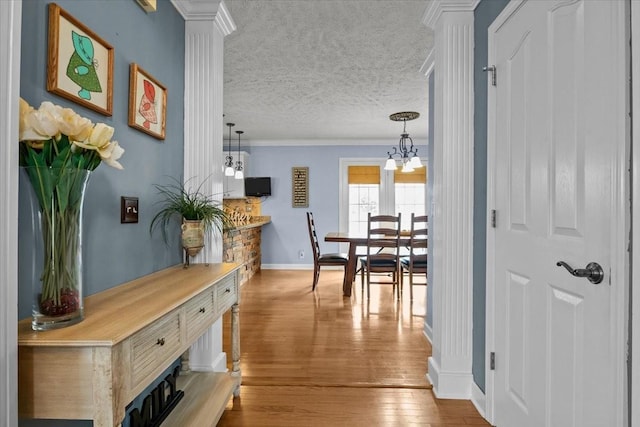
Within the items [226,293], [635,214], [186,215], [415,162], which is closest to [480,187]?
[635,214]

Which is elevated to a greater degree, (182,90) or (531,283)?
(182,90)

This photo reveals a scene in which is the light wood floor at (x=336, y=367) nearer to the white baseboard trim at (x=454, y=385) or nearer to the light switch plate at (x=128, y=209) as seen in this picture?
the white baseboard trim at (x=454, y=385)

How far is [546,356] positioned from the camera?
1.41 m

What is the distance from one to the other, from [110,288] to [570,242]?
182cm

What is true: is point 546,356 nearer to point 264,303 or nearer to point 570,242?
point 570,242

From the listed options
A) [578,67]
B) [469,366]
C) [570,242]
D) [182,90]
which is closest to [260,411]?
[469,366]

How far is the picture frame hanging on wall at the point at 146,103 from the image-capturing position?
1.66 metres

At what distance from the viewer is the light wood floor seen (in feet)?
6.37

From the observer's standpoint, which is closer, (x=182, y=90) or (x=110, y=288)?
(x=110, y=288)

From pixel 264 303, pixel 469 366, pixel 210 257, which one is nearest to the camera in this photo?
pixel 469 366

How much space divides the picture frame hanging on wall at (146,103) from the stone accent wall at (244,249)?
8.03 feet

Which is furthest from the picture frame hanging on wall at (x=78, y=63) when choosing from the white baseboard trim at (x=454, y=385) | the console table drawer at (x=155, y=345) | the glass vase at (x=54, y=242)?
the white baseboard trim at (x=454, y=385)

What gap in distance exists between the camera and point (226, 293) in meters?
1.92

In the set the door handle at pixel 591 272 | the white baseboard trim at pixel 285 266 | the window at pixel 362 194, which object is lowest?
the white baseboard trim at pixel 285 266
